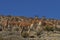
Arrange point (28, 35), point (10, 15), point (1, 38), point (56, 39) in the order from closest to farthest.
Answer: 1. point (1, 38)
2. point (56, 39)
3. point (28, 35)
4. point (10, 15)

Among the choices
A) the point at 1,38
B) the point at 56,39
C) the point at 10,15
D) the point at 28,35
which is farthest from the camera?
the point at 10,15

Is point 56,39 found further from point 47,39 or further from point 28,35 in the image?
point 28,35

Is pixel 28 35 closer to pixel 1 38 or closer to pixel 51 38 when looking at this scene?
pixel 51 38

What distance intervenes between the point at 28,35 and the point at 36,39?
5131mm

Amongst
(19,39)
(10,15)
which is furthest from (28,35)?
(10,15)

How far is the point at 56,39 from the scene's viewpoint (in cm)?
3703

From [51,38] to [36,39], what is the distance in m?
2.06

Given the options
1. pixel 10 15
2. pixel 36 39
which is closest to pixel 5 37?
pixel 36 39

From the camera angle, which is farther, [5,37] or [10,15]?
[10,15]

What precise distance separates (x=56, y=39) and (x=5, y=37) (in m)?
7.67

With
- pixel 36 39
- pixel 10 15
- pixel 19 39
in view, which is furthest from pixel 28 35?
pixel 10 15

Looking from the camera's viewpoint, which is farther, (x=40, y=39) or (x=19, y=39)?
(x=40, y=39)

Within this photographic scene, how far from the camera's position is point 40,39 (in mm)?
37625

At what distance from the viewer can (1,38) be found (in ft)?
105
